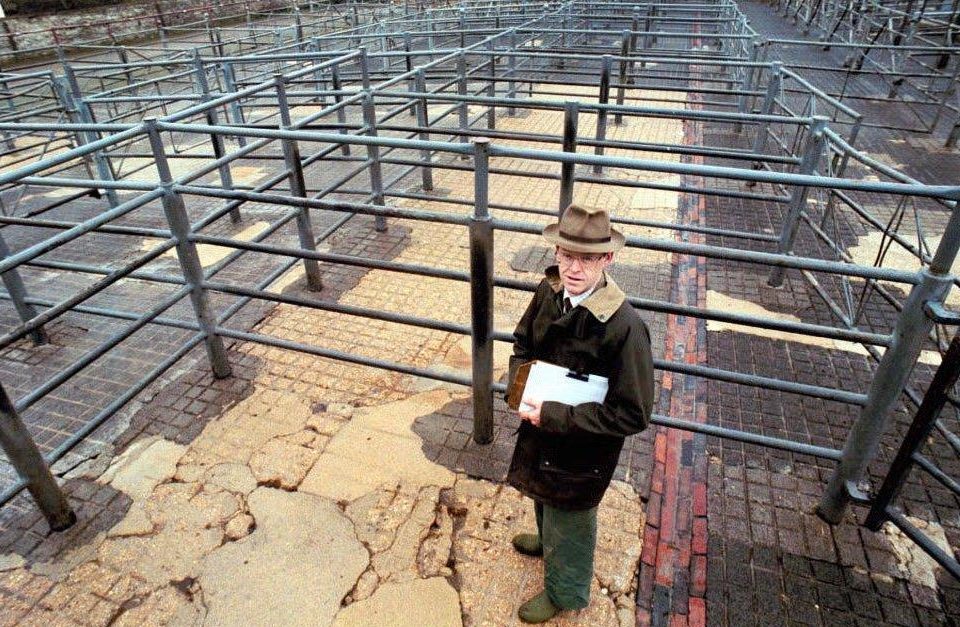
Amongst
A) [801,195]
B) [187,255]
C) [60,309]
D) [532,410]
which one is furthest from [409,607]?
[801,195]

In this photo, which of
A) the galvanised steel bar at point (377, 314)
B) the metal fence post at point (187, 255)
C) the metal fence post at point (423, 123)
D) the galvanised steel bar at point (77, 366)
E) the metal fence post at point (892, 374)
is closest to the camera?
the metal fence post at point (892, 374)

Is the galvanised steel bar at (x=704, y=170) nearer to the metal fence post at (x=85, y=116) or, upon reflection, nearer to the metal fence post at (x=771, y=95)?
the metal fence post at (x=771, y=95)

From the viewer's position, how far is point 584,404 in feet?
7.33

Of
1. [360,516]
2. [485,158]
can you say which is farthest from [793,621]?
[485,158]

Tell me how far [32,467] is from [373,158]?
14.8 feet

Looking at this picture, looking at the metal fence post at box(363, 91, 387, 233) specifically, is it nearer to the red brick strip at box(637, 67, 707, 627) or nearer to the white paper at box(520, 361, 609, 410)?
the red brick strip at box(637, 67, 707, 627)

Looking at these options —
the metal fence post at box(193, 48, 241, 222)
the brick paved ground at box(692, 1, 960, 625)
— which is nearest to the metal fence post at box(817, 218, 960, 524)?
the brick paved ground at box(692, 1, 960, 625)

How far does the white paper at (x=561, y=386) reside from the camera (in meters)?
2.25

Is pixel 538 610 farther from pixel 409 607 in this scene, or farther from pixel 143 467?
pixel 143 467

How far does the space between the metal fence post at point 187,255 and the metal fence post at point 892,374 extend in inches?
158

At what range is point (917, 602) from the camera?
2.87 m

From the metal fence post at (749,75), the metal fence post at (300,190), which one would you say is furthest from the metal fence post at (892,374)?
the metal fence post at (749,75)

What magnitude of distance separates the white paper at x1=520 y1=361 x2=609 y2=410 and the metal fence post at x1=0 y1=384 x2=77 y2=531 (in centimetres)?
252

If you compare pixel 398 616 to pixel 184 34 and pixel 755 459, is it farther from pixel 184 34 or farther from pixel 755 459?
pixel 184 34
